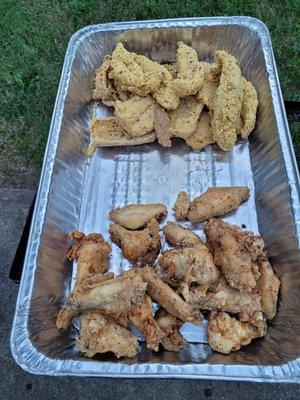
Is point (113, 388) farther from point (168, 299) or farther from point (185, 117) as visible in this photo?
point (185, 117)

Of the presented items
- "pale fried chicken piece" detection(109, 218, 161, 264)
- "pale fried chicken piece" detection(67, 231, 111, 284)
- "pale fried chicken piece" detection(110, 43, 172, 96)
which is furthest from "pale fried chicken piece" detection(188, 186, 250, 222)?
"pale fried chicken piece" detection(110, 43, 172, 96)

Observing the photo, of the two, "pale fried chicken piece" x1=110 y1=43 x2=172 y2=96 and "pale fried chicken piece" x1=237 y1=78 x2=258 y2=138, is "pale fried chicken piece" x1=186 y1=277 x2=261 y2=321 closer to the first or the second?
"pale fried chicken piece" x1=237 y1=78 x2=258 y2=138

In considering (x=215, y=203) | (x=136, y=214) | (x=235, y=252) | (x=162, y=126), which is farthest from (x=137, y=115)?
(x=235, y=252)

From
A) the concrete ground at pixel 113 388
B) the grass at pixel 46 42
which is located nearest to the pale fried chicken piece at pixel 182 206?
the concrete ground at pixel 113 388

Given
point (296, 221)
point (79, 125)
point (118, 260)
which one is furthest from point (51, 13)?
point (296, 221)

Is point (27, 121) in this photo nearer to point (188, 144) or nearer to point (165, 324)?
point (188, 144)

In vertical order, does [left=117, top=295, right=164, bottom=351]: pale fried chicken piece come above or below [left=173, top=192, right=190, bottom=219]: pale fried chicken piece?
below

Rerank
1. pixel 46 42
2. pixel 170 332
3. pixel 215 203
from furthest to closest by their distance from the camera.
Result: pixel 46 42 → pixel 215 203 → pixel 170 332
